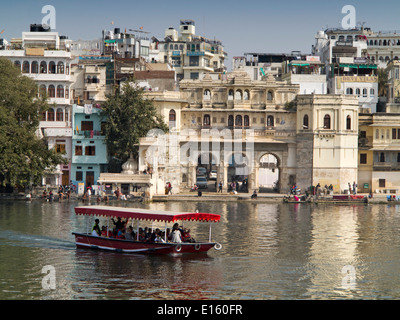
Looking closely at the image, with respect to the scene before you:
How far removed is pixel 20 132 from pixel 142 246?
82.9 feet

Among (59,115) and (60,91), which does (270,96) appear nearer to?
(60,91)

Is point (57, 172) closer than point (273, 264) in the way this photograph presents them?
No

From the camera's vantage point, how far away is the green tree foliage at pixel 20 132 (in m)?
54.9

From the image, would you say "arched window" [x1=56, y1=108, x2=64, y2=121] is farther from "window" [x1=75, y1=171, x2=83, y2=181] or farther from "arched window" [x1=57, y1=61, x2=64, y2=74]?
"window" [x1=75, y1=171, x2=83, y2=181]

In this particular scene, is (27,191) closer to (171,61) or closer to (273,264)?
(273,264)

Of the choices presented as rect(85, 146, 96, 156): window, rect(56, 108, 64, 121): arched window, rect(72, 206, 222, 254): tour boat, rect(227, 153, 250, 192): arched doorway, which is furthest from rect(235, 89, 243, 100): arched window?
rect(72, 206, 222, 254): tour boat

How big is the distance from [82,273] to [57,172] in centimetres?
3360

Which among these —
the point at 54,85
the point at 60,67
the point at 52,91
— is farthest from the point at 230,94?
the point at 52,91

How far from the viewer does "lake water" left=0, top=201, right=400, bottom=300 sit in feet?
89.4

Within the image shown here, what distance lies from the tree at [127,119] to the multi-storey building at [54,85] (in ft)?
12.8

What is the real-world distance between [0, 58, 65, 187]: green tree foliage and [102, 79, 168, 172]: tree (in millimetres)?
5199

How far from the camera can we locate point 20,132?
55594 millimetres

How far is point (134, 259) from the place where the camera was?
32906mm

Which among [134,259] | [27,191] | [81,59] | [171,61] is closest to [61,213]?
[27,191]
